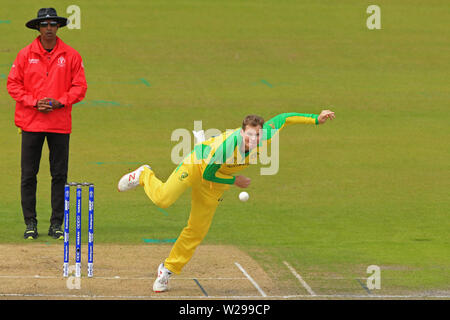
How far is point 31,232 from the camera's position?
485 inches

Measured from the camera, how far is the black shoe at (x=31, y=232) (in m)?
12.3

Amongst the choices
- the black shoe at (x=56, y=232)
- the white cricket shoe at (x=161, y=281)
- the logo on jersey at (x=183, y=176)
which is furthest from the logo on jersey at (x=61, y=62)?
the white cricket shoe at (x=161, y=281)

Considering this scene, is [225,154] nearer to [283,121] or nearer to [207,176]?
[207,176]

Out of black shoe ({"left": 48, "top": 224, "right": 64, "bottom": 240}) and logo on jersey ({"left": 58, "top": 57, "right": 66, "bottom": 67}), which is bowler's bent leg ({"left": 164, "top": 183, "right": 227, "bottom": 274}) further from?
logo on jersey ({"left": 58, "top": 57, "right": 66, "bottom": 67})

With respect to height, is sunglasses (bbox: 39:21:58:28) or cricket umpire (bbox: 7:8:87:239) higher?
sunglasses (bbox: 39:21:58:28)

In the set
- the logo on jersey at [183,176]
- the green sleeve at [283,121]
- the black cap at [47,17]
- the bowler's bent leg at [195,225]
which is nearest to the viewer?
the logo on jersey at [183,176]

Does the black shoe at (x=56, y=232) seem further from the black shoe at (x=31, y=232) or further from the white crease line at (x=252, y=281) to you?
the white crease line at (x=252, y=281)

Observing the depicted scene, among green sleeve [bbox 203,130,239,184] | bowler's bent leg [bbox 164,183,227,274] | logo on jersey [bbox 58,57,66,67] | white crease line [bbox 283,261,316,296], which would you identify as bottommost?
white crease line [bbox 283,261,316,296]

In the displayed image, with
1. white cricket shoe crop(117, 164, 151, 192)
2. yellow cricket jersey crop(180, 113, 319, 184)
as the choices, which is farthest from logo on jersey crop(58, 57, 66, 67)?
yellow cricket jersey crop(180, 113, 319, 184)

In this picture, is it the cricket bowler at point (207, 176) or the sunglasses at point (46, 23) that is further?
the sunglasses at point (46, 23)

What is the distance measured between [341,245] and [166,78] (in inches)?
494

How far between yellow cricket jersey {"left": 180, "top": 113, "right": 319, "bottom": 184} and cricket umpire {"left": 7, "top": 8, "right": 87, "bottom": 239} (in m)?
2.94

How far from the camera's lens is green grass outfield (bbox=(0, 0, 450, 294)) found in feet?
41.7

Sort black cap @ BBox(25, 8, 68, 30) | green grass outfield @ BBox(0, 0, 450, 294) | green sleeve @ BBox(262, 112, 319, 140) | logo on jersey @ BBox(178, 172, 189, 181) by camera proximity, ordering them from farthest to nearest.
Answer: green grass outfield @ BBox(0, 0, 450, 294), black cap @ BBox(25, 8, 68, 30), green sleeve @ BBox(262, 112, 319, 140), logo on jersey @ BBox(178, 172, 189, 181)
